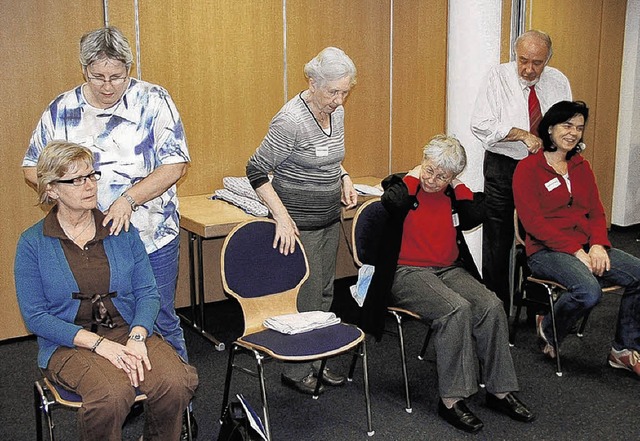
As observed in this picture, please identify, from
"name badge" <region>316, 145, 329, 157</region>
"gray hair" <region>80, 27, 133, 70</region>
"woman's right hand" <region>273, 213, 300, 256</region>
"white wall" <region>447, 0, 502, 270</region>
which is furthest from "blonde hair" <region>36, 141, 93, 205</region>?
"white wall" <region>447, 0, 502, 270</region>

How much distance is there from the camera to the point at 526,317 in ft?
14.8

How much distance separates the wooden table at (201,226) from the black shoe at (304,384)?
2.07 ft

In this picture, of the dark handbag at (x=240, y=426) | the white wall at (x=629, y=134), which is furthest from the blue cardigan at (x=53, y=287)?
the white wall at (x=629, y=134)

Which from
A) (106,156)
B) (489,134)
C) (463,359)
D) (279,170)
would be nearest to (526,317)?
(489,134)

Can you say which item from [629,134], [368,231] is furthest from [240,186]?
[629,134]

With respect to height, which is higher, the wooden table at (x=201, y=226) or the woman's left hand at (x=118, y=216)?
the woman's left hand at (x=118, y=216)

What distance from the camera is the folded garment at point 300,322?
3.05 metres

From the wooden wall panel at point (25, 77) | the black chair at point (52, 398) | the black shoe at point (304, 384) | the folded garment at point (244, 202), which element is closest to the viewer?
the black chair at point (52, 398)

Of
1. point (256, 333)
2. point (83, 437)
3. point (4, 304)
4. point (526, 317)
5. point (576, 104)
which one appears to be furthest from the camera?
point (526, 317)

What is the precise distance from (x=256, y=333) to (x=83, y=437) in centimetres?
91

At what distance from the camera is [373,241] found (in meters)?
3.39

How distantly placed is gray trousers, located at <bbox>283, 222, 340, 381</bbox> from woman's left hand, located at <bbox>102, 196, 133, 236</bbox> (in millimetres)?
924

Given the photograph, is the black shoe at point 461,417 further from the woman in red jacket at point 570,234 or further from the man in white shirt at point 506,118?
the man in white shirt at point 506,118

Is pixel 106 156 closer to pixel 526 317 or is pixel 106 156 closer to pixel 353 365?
pixel 353 365
